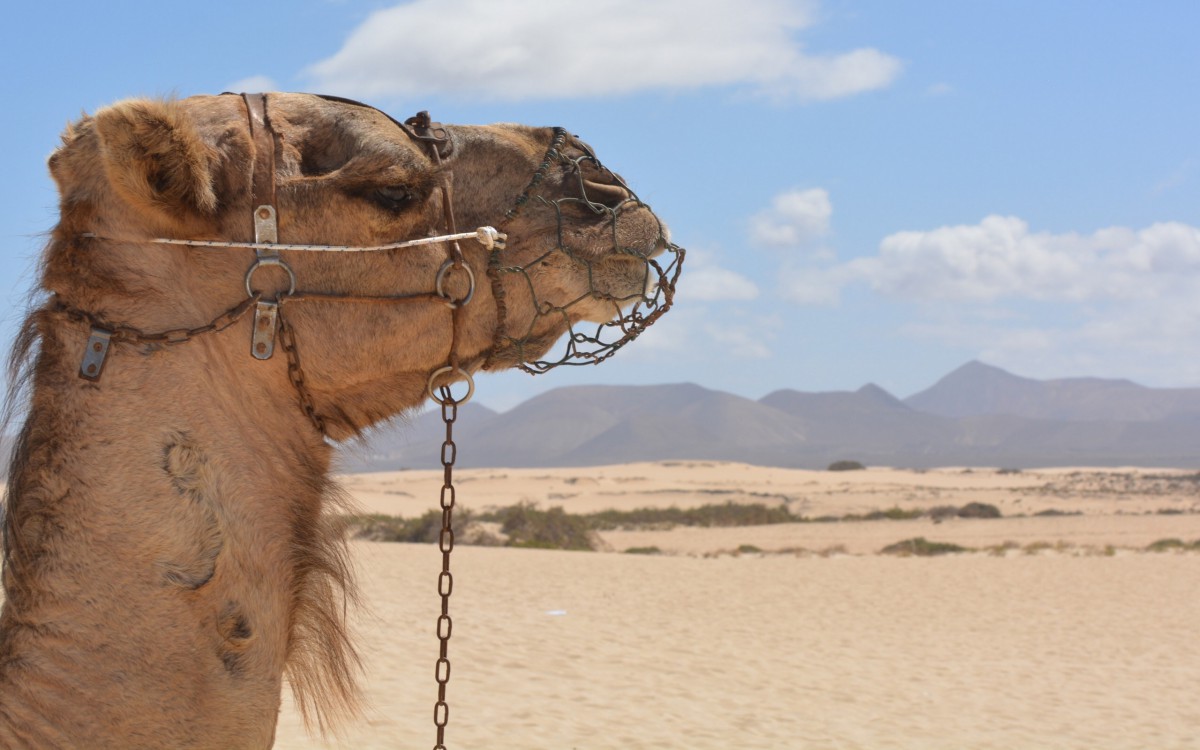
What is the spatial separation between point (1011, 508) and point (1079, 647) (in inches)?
1401

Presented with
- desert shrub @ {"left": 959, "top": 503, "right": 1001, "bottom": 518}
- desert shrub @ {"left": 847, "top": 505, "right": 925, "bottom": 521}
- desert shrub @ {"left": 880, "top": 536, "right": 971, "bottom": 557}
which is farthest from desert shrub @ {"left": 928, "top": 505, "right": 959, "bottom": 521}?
desert shrub @ {"left": 880, "top": 536, "right": 971, "bottom": 557}

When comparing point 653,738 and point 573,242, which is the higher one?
point 573,242

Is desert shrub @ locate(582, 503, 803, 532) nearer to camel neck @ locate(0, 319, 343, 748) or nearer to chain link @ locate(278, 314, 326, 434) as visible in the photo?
chain link @ locate(278, 314, 326, 434)

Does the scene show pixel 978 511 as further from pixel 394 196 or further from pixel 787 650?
pixel 394 196

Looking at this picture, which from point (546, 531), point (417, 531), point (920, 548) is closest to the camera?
point (920, 548)

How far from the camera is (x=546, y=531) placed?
33.8 m

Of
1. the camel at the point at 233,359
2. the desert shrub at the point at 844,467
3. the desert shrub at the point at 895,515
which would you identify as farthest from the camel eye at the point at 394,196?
the desert shrub at the point at 844,467

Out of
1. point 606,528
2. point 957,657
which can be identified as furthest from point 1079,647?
point 606,528

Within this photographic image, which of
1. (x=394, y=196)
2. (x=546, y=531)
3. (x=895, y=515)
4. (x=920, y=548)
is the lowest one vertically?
(x=920, y=548)

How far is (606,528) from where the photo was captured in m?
43.0

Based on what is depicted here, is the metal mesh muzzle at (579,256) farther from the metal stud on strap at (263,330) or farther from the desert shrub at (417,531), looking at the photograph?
the desert shrub at (417,531)

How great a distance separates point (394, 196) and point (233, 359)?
0.43 m

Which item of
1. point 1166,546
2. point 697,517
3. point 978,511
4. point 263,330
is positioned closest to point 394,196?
point 263,330

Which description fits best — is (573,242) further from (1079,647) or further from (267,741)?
(1079,647)
